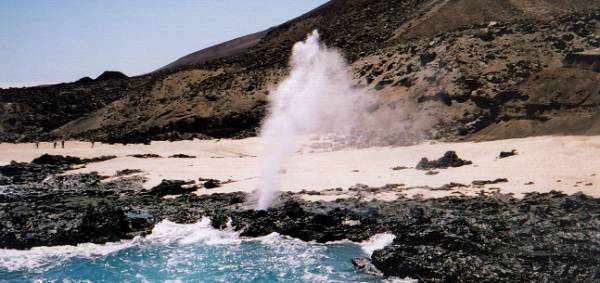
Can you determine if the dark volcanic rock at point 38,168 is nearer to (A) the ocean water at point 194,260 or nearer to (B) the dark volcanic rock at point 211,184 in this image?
(B) the dark volcanic rock at point 211,184

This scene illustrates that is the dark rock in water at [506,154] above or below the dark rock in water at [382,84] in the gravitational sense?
below

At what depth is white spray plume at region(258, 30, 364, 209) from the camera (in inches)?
1129

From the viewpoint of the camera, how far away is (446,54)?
41219 millimetres

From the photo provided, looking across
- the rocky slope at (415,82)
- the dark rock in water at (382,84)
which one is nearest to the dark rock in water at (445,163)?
the rocky slope at (415,82)

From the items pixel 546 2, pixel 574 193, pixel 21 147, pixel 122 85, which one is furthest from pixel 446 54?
pixel 122 85

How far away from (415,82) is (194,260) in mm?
26354

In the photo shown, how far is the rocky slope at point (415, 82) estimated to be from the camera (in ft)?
108

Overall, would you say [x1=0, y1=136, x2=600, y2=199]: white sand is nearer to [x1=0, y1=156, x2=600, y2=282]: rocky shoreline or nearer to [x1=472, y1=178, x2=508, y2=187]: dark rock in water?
[x1=472, y1=178, x2=508, y2=187]: dark rock in water

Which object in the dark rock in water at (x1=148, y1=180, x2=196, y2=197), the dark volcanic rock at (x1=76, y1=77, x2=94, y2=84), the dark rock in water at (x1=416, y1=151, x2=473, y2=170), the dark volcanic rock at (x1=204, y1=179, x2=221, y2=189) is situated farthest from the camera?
the dark volcanic rock at (x1=76, y1=77, x2=94, y2=84)

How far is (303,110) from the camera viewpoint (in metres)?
36.5

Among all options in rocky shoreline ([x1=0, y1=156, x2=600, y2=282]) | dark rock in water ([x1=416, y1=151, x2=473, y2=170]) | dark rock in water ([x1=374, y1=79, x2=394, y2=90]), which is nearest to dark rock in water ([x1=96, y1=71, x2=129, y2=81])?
dark rock in water ([x1=374, y1=79, x2=394, y2=90])

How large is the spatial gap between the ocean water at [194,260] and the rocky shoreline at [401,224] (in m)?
0.54

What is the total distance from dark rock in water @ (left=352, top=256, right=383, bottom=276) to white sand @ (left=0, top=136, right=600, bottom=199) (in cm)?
644

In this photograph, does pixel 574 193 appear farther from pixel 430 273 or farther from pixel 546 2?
pixel 546 2
